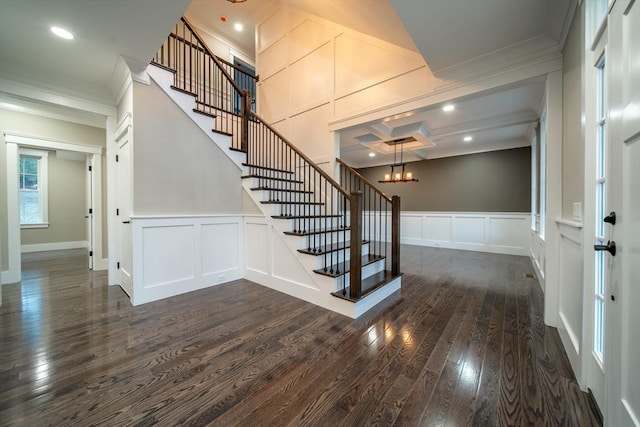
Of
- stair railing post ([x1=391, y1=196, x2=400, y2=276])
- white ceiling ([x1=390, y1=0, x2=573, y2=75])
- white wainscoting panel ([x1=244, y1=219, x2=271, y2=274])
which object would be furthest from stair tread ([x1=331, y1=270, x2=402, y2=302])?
white ceiling ([x1=390, y1=0, x2=573, y2=75])

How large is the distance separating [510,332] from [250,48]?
7.63m

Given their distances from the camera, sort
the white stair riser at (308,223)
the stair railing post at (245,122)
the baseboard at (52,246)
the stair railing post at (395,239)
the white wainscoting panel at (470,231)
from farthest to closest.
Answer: the baseboard at (52,246)
the white wainscoting panel at (470,231)
the stair railing post at (245,122)
the stair railing post at (395,239)
the white stair riser at (308,223)

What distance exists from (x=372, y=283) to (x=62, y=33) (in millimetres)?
3972

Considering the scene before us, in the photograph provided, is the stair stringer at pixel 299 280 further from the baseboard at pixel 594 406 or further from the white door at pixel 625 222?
the white door at pixel 625 222

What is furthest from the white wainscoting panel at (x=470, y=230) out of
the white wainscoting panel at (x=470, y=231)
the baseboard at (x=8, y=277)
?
the baseboard at (x=8, y=277)

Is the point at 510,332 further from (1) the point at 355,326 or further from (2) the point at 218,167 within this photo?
(2) the point at 218,167

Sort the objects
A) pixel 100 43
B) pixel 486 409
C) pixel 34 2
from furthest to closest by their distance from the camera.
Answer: pixel 100 43, pixel 34 2, pixel 486 409

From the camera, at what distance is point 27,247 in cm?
587

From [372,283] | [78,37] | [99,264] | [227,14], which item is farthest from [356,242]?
[227,14]

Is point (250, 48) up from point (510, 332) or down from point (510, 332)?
up

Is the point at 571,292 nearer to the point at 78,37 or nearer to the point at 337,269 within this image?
the point at 337,269

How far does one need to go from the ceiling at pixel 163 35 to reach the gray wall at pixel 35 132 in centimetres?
34

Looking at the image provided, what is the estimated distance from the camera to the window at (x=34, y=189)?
236 inches

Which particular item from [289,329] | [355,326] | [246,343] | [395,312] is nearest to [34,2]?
[246,343]
